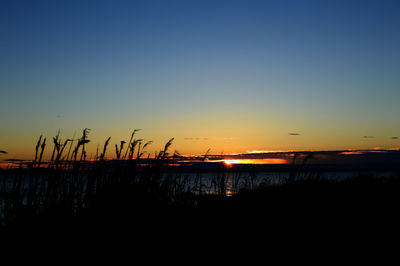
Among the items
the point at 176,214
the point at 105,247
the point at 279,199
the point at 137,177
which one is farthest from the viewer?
the point at 279,199

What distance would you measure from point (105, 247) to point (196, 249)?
1.48 m

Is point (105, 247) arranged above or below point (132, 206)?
below

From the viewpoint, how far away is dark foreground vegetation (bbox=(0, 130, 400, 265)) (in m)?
5.23

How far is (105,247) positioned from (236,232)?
2.35 metres

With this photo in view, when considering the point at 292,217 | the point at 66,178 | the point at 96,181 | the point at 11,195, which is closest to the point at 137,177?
the point at 96,181

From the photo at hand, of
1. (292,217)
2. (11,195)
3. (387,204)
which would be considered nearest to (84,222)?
(11,195)

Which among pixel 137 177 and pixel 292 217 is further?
pixel 137 177

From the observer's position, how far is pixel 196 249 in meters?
5.44

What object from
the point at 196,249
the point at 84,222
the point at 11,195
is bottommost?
the point at 196,249

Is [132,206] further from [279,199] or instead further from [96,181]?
[279,199]

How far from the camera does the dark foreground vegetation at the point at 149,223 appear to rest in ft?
17.2

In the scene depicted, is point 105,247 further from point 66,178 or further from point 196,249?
point 66,178

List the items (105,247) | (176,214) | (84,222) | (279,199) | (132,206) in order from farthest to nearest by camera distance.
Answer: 1. (279,199)
2. (176,214)
3. (132,206)
4. (84,222)
5. (105,247)

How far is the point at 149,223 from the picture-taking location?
626 centimetres
